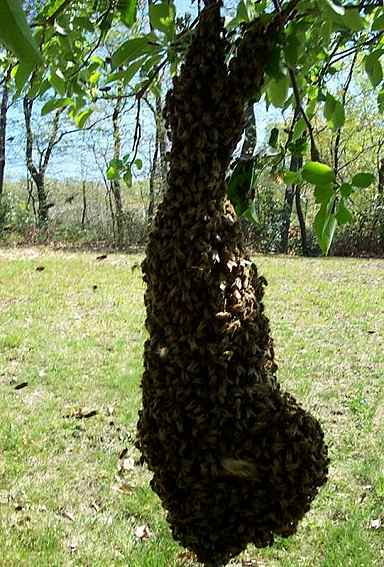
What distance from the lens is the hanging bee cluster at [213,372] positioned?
1016 mm

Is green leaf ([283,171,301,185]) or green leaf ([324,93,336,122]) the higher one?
green leaf ([324,93,336,122])

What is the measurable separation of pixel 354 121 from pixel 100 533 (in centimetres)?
1384

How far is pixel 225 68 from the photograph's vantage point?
98 cm

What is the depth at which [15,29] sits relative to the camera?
1.18ft

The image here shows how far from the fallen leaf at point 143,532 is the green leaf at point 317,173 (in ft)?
7.45

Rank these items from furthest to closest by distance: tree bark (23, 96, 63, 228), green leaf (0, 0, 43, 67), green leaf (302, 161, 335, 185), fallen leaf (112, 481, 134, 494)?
1. tree bark (23, 96, 63, 228)
2. fallen leaf (112, 481, 134, 494)
3. green leaf (302, 161, 335, 185)
4. green leaf (0, 0, 43, 67)

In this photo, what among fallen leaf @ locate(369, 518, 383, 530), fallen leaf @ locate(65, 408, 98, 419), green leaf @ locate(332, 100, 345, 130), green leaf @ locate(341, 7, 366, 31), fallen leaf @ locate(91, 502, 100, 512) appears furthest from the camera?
fallen leaf @ locate(65, 408, 98, 419)

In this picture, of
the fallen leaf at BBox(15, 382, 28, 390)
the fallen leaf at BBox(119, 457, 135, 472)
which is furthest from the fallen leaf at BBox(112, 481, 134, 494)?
the fallen leaf at BBox(15, 382, 28, 390)

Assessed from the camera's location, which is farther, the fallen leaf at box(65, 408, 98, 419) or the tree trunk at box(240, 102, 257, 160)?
the fallen leaf at box(65, 408, 98, 419)

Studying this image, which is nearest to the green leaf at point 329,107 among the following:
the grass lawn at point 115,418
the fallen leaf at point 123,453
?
the grass lawn at point 115,418

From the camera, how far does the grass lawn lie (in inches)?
107

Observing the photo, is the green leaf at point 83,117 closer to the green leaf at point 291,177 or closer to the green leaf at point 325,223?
the green leaf at point 291,177

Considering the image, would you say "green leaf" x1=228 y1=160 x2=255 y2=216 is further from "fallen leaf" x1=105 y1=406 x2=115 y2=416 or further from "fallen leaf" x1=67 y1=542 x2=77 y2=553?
"fallen leaf" x1=105 y1=406 x2=115 y2=416

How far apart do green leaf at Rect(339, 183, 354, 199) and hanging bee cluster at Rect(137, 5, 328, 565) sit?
0.64 feet
